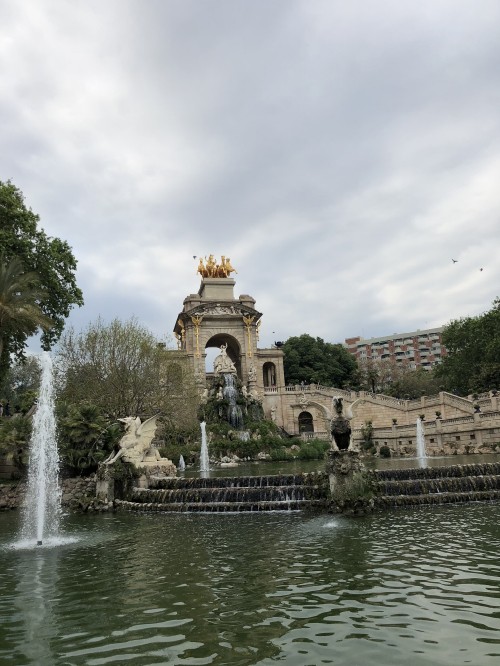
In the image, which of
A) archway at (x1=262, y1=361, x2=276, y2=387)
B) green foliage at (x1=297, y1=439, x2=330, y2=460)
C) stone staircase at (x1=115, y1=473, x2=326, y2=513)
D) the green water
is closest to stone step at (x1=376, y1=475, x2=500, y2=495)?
stone staircase at (x1=115, y1=473, x2=326, y2=513)

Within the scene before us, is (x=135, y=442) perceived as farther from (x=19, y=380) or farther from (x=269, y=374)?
(x=19, y=380)

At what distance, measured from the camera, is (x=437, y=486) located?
14305 millimetres

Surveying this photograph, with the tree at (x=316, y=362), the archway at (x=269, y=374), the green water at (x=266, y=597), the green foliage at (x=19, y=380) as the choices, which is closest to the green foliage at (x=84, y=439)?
the green water at (x=266, y=597)

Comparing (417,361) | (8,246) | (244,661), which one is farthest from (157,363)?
(417,361)

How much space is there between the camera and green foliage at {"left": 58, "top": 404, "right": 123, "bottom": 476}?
1958 centimetres

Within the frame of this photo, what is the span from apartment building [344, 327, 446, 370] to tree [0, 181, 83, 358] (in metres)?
89.2

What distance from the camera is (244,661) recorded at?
16.0 feet

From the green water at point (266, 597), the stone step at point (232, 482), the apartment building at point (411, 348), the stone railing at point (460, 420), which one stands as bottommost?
the green water at point (266, 597)

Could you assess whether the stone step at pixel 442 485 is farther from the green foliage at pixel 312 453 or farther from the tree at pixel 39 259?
the green foliage at pixel 312 453

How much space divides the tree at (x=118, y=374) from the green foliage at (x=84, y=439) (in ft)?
18.2

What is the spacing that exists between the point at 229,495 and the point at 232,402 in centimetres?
3037

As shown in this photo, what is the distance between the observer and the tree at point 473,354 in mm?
47969

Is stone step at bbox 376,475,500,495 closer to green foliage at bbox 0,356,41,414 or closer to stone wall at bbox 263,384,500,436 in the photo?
stone wall at bbox 263,384,500,436

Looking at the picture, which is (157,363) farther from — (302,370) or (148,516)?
(302,370)
